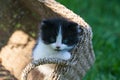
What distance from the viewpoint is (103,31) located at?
696 centimetres

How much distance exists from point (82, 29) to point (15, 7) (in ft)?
3.93

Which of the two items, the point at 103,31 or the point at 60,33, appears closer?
the point at 60,33

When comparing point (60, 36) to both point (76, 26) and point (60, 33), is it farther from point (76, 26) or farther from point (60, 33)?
point (76, 26)

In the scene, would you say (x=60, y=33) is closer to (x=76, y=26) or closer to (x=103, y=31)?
(x=76, y=26)

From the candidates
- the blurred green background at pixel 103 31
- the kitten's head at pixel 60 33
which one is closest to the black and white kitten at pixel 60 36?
the kitten's head at pixel 60 33

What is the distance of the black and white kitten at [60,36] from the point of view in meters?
4.33

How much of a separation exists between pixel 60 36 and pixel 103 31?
2681 millimetres

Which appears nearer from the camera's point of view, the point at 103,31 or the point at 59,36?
the point at 59,36

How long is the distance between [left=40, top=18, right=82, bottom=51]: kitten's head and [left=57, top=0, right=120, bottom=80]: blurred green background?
1023mm

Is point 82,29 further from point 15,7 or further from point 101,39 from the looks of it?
point 101,39

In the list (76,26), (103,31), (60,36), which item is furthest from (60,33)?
(103,31)

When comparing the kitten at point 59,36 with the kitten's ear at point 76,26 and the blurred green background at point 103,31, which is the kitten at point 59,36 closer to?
the kitten's ear at point 76,26

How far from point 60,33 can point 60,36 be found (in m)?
0.02

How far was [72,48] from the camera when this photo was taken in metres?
4.34
